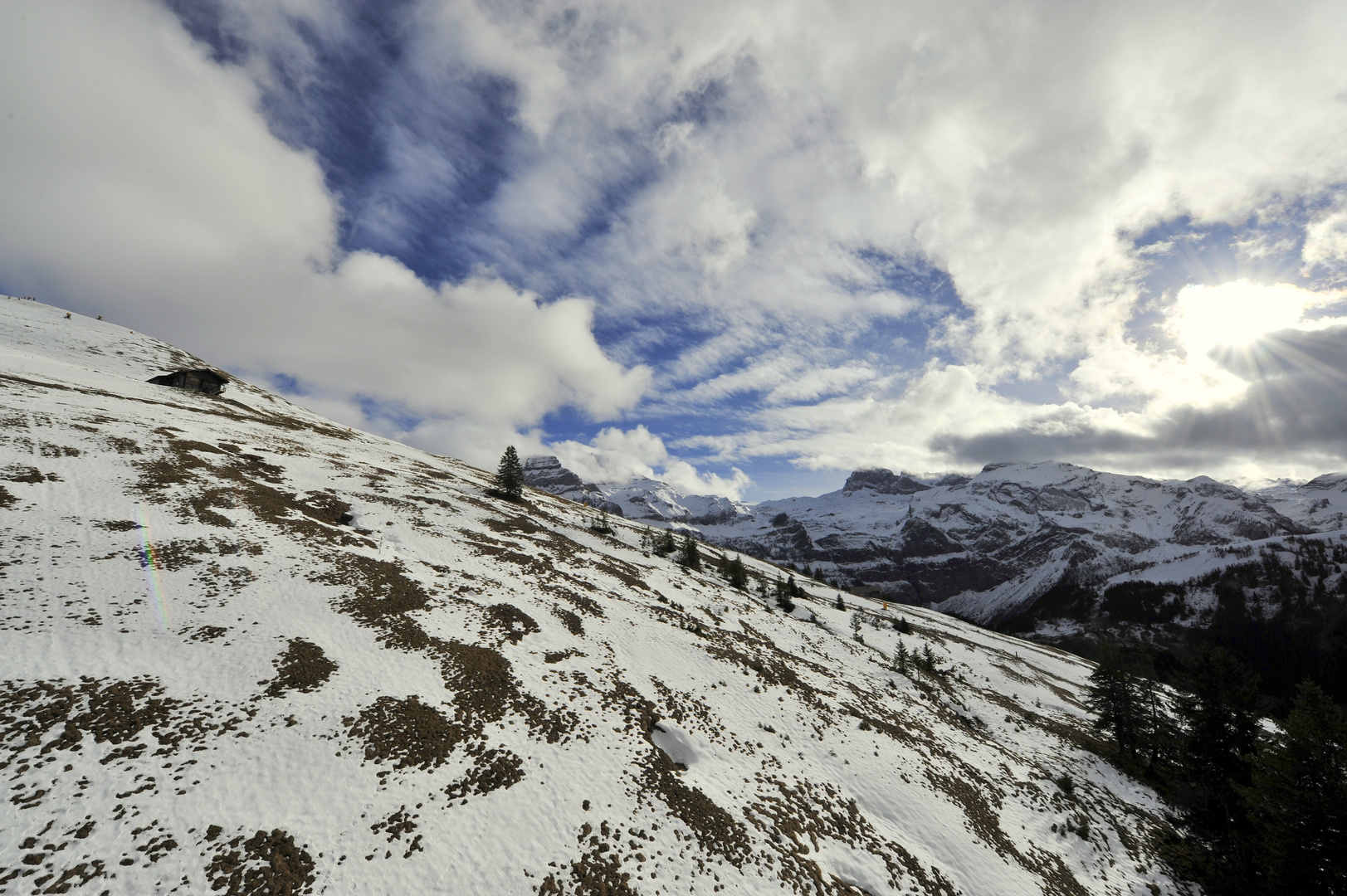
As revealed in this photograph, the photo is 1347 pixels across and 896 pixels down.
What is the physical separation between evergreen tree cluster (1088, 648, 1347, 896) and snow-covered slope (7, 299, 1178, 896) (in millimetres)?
3096

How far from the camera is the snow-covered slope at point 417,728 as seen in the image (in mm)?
12656

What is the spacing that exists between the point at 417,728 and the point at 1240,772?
48299 millimetres

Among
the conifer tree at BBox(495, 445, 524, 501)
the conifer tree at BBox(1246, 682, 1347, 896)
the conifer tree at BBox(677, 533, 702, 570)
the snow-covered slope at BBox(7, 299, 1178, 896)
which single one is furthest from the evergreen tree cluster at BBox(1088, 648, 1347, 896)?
the conifer tree at BBox(495, 445, 524, 501)

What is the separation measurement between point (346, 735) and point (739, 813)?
15073 mm

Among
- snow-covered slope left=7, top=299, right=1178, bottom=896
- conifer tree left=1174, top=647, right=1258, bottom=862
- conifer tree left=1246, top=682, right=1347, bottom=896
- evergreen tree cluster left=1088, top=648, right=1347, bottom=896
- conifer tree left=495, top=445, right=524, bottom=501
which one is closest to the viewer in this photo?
snow-covered slope left=7, top=299, right=1178, bottom=896

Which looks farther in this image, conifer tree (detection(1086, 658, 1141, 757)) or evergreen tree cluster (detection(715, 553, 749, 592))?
evergreen tree cluster (detection(715, 553, 749, 592))

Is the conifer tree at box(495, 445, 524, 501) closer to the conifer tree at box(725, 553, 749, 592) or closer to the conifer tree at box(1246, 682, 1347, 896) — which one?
the conifer tree at box(725, 553, 749, 592)

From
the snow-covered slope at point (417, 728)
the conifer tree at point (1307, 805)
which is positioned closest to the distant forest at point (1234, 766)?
the conifer tree at point (1307, 805)

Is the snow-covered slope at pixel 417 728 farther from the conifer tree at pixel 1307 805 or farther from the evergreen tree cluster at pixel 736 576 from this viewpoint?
the evergreen tree cluster at pixel 736 576

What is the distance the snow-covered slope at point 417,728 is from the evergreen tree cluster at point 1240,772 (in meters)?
3.10

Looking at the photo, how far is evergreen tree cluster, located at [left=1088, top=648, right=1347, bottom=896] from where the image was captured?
60.0ft

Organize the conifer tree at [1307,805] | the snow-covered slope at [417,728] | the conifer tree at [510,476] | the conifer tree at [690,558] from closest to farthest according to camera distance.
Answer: the snow-covered slope at [417,728]
the conifer tree at [1307,805]
the conifer tree at [690,558]
the conifer tree at [510,476]

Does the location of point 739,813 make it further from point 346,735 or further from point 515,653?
point 346,735

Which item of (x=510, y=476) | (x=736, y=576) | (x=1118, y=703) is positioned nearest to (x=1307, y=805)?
(x=1118, y=703)
